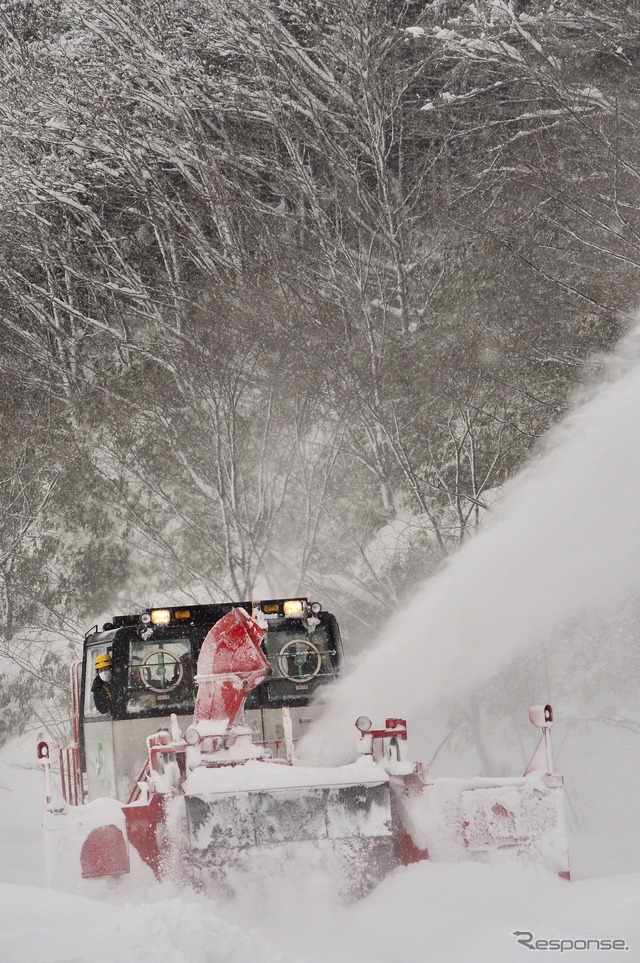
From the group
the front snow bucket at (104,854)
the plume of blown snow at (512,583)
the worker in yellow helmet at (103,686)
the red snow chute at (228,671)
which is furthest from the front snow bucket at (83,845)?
the plume of blown snow at (512,583)

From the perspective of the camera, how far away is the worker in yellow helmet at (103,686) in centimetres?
814

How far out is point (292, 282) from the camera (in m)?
16.3

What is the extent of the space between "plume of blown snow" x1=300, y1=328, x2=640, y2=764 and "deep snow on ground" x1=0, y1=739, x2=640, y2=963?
2.11 m

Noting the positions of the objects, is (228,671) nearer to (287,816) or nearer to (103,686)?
(287,816)

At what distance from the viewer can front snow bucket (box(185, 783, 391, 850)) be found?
6.08 metres

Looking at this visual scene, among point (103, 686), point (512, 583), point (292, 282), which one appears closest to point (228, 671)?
point (103, 686)

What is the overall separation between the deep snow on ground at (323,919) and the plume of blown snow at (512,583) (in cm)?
211

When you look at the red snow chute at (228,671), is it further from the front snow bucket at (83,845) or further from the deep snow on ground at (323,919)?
the deep snow on ground at (323,919)

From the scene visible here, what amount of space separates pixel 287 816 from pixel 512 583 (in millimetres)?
3909

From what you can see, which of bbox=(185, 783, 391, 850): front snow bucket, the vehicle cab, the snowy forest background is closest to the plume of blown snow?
the vehicle cab

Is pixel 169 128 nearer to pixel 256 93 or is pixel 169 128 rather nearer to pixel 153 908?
pixel 256 93

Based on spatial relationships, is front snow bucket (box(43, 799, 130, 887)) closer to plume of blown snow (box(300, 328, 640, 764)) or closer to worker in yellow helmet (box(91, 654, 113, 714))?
worker in yellow helmet (box(91, 654, 113, 714))

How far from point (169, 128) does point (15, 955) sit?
1809 cm

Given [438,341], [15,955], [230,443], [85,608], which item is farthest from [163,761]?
[85,608]
